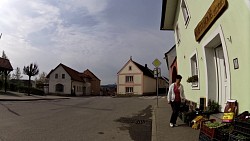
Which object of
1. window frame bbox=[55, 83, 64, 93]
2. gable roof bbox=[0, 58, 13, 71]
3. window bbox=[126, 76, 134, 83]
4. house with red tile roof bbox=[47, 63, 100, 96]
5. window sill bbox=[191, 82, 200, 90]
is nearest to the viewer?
window sill bbox=[191, 82, 200, 90]

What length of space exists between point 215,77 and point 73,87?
57198 mm

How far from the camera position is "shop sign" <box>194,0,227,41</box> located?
23.3 ft

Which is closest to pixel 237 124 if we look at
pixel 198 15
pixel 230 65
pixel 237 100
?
pixel 237 100

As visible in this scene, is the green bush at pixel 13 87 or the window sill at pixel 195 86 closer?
the window sill at pixel 195 86

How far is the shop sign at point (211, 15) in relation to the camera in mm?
7094

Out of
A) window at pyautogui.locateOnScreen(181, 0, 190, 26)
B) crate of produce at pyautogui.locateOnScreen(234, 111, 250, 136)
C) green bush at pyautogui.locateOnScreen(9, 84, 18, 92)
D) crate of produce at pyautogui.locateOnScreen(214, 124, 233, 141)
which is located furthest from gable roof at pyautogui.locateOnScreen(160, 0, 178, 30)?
green bush at pyautogui.locateOnScreen(9, 84, 18, 92)

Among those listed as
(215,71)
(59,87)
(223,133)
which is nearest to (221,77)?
(215,71)

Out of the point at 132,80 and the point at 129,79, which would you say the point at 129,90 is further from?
the point at 129,79

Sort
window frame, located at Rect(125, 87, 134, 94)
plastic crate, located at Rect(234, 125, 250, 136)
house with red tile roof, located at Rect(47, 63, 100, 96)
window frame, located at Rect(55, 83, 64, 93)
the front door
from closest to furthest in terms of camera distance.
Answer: plastic crate, located at Rect(234, 125, 250, 136)
the front door
house with red tile roof, located at Rect(47, 63, 100, 96)
window frame, located at Rect(55, 83, 64, 93)
window frame, located at Rect(125, 87, 134, 94)

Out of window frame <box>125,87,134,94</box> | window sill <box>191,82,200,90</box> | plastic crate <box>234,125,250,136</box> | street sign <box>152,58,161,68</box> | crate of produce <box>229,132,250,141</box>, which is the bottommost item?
crate of produce <box>229,132,250,141</box>

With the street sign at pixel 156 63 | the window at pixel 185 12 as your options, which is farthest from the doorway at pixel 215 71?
the street sign at pixel 156 63

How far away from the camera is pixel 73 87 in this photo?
212 ft

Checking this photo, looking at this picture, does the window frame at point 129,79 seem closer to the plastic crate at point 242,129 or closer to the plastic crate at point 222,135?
the plastic crate at point 222,135

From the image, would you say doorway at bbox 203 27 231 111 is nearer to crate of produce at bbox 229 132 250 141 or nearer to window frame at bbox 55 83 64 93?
crate of produce at bbox 229 132 250 141
